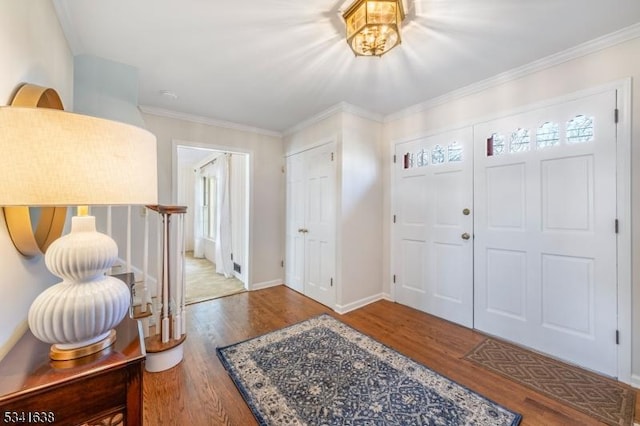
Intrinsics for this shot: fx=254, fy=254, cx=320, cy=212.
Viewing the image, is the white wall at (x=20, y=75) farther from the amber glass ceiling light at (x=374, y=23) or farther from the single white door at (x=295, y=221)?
the single white door at (x=295, y=221)

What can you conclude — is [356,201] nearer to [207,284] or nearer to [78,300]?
[78,300]

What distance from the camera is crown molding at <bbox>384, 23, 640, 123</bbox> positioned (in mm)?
1714

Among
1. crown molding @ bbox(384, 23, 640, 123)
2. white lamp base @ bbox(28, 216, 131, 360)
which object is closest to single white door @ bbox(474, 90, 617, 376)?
crown molding @ bbox(384, 23, 640, 123)

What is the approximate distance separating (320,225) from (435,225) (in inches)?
52.0

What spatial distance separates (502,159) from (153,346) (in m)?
3.22

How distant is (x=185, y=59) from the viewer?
202 cm

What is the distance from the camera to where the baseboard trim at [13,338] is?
0.83m

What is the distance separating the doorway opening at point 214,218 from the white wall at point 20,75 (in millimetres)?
1760

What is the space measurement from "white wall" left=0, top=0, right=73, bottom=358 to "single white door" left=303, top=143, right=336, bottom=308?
2.29 m

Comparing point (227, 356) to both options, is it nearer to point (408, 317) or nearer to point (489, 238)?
point (408, 317)

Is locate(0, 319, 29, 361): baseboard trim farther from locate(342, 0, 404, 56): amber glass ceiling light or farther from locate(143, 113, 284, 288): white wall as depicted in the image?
locate(143, 113, 284, 288): white wall

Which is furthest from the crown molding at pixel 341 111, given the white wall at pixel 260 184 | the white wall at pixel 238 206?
the white wall at pixel 238 206

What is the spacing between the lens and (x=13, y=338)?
0.90 metres

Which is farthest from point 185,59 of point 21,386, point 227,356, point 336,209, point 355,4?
point 227,356
